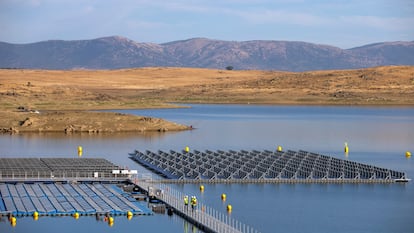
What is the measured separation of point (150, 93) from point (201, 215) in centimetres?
12441

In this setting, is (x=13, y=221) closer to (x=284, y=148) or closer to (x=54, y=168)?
(x=54, y=168)

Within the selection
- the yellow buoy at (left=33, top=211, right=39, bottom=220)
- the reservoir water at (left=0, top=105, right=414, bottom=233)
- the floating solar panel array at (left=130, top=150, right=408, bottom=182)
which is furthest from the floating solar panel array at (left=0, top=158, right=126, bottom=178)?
the yellow buoy at (left=33, top=211, right=39, bottom=220)

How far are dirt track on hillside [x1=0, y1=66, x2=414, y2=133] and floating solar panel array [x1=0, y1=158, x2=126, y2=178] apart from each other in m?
26.0

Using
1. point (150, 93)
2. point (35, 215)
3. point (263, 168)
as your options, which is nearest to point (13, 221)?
point (35, 215)

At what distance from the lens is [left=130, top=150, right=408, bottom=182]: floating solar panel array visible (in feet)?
157

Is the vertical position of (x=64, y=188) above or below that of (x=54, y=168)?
below

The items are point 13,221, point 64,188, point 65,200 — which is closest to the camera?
point 13,221

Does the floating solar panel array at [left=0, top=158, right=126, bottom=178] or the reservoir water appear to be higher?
the floating solar panel array at [left=0, top=158, right=126, bottom=178]

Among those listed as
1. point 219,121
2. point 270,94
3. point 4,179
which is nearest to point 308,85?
point 270,94

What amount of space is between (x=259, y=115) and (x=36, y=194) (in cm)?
6968

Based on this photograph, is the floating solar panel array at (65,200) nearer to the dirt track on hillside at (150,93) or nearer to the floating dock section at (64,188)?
the floating dock section at (64,188)

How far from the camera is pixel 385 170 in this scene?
1949 inches

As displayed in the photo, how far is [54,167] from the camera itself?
4991 cm

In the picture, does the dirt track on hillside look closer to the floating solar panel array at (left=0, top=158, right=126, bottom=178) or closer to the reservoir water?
the reservoir water
